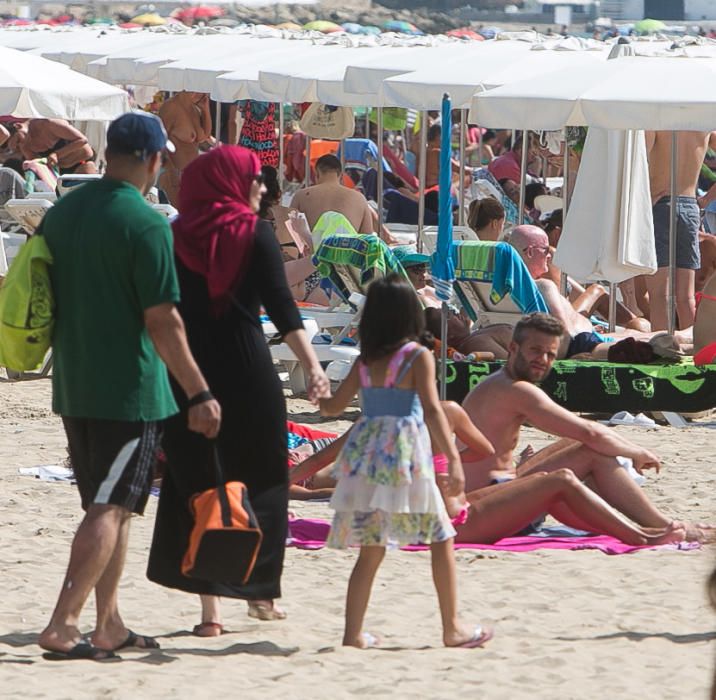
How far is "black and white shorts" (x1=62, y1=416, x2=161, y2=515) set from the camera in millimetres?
3764

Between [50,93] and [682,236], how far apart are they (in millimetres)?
4382

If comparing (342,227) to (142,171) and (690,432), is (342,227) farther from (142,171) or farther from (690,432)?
(142,171)

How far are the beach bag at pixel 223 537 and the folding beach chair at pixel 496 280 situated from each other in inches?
167

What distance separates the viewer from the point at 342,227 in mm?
9797

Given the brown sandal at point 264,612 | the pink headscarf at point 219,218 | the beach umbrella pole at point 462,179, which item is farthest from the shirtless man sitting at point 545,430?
the beach umbrella pole at point 462,179

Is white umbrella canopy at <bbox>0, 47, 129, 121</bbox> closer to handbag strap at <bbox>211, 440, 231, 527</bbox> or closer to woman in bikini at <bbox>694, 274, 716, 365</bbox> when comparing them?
woman in bikini at <bbox>694, 274, 716, 365</bbox>

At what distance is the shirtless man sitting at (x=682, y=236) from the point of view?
995 centimetres

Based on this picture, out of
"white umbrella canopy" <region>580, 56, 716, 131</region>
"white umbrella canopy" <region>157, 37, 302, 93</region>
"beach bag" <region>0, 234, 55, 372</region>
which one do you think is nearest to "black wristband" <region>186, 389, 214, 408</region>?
"beach bag" <region>0, 234, 55, 372</region>

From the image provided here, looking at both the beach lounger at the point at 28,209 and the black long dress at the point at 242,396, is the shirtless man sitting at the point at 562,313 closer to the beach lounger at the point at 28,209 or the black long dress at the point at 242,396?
the beach lounger at the point at 28,209

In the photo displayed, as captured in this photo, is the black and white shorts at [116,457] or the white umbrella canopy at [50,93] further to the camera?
the white umbrella canopy at [50,93]

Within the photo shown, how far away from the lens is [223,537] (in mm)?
3834

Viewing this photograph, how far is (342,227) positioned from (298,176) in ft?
28.2

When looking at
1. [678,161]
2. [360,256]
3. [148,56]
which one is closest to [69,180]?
[360,256]

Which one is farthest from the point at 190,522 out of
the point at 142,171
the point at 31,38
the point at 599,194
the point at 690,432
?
the point at 31,38
